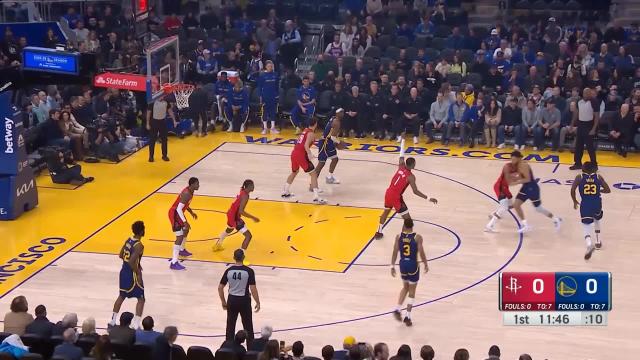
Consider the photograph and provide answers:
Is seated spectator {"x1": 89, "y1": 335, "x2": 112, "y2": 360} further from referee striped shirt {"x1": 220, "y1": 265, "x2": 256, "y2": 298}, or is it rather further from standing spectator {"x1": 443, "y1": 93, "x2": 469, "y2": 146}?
standing spectator {"x1": 443, "y1": 93, "x2": 469, "y2": 146}

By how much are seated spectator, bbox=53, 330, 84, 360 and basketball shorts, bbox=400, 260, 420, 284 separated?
5463 millimetres

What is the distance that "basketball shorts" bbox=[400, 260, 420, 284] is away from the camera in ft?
59.0

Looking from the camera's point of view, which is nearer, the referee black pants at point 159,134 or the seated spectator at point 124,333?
the seated spectator at point 124,333

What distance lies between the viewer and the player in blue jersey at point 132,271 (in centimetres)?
1755

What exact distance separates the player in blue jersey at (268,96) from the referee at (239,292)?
45.5 ft

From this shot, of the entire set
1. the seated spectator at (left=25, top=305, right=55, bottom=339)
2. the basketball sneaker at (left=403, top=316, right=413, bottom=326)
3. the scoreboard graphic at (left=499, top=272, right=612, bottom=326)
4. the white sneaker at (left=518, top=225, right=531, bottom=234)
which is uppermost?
the scoreboard graphic at (left=499, top=272, right=612, bottom=326)

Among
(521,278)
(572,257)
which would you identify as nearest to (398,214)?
(572,257)

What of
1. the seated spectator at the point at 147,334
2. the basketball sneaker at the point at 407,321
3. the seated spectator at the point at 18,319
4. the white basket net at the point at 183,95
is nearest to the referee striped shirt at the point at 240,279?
the seated spectator at the point at 147,334

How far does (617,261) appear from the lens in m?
21.0

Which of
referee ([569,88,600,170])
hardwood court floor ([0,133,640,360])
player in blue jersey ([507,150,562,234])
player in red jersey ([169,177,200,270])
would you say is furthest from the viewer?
referee ([569,88,600,170])

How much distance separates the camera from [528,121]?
2869cm

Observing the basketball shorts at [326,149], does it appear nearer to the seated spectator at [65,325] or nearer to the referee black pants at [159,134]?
the referee black pants at [159,134]

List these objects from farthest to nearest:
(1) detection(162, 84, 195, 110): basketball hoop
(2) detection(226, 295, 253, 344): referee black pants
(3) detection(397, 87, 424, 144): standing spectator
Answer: (3) detection(397, 87, 424, 144): standing spectator < (1) detection(162, 84, 195, 110): basketball hoop < (2) detection(226, 295, 253, 344): referee black pants

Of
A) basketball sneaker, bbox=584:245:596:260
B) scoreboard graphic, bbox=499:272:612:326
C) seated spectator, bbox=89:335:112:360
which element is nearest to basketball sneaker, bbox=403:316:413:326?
scoreboard graphic, bbox=499:272:612:326
